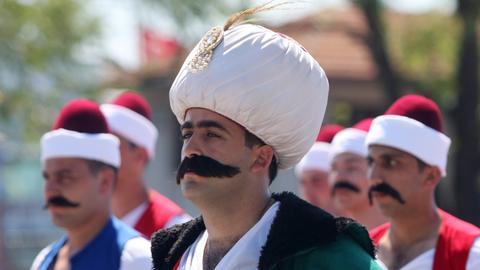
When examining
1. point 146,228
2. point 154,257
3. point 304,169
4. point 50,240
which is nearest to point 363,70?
point 50,240

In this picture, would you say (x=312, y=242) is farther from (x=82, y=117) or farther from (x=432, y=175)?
(x=82, y=117)

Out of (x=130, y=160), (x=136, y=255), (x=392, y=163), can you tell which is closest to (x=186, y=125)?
(x=136, y=255)

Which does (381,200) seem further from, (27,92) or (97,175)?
(27,92)

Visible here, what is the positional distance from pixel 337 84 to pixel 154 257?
17391 millimetres

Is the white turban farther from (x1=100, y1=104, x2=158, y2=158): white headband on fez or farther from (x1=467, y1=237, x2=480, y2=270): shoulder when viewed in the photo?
Result: (x1=100, y1=104, x2=158, y2=158): white headband on fez

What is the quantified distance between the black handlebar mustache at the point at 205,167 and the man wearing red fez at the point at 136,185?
3.10 metres

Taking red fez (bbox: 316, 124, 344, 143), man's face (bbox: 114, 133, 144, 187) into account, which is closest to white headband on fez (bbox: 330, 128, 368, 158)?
red fez (bbox: 316, 124, 344, 143)

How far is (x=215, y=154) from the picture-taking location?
430cm

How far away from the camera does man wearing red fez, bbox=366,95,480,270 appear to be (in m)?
6.23

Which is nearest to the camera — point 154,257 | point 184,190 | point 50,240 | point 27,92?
point 184,190

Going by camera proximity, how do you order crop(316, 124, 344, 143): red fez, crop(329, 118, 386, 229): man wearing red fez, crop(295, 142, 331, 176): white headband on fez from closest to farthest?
crop(329, 118, 386, 229): man wearing red fez
crop(295, 142, 331, 176): white headband on fez
crop(316, 124, 344, 143): red fez

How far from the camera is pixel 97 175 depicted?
22.5ft

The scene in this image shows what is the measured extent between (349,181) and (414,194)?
176 centimetres

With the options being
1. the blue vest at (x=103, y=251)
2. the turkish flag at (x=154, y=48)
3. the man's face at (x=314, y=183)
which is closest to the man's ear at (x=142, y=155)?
the man's face at (x=314, y=183)
